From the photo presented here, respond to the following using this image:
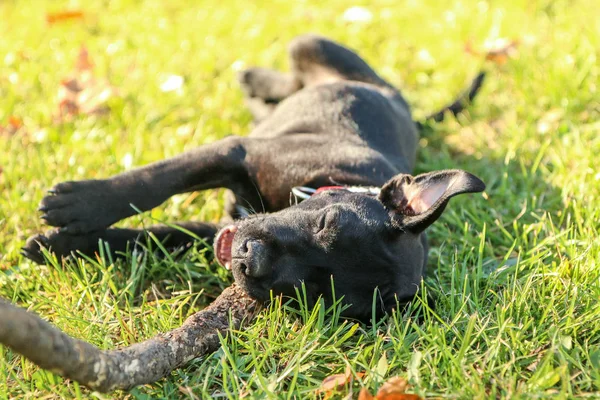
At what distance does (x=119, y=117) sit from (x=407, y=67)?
7.59 ft

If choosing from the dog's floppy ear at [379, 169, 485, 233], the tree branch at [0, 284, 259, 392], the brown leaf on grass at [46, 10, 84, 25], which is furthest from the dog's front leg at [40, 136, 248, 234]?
the brown leaf on grass at [46, 10, 84, 25]

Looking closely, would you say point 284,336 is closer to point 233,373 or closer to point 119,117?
point 233,373

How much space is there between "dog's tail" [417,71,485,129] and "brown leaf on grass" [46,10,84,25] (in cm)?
329

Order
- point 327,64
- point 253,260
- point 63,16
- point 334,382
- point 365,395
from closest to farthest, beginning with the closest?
point 365,395, point 334,382, point 253,260, point 327,64, point 63,16

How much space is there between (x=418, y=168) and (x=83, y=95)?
2.32 m

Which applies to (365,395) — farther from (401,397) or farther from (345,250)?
(345,250)

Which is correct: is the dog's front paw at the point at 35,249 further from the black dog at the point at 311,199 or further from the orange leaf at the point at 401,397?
the orange leaf at the point at 401,397

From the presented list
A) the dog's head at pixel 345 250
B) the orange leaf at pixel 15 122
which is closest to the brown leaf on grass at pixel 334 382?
the dog's head at pixel 345 250

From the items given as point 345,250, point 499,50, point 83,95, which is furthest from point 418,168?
point 83,95

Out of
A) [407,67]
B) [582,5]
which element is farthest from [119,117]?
[582,5]

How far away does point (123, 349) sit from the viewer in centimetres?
248

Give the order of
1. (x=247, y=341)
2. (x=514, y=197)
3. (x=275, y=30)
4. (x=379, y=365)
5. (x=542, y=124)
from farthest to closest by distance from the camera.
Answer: (x=275, y=30), (x=542, y=124), (x=514, y=197), (x=247, y=341), (x=379, y=365)

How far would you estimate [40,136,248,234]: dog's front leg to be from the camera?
3.37 metres

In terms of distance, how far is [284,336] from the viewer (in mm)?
2869
